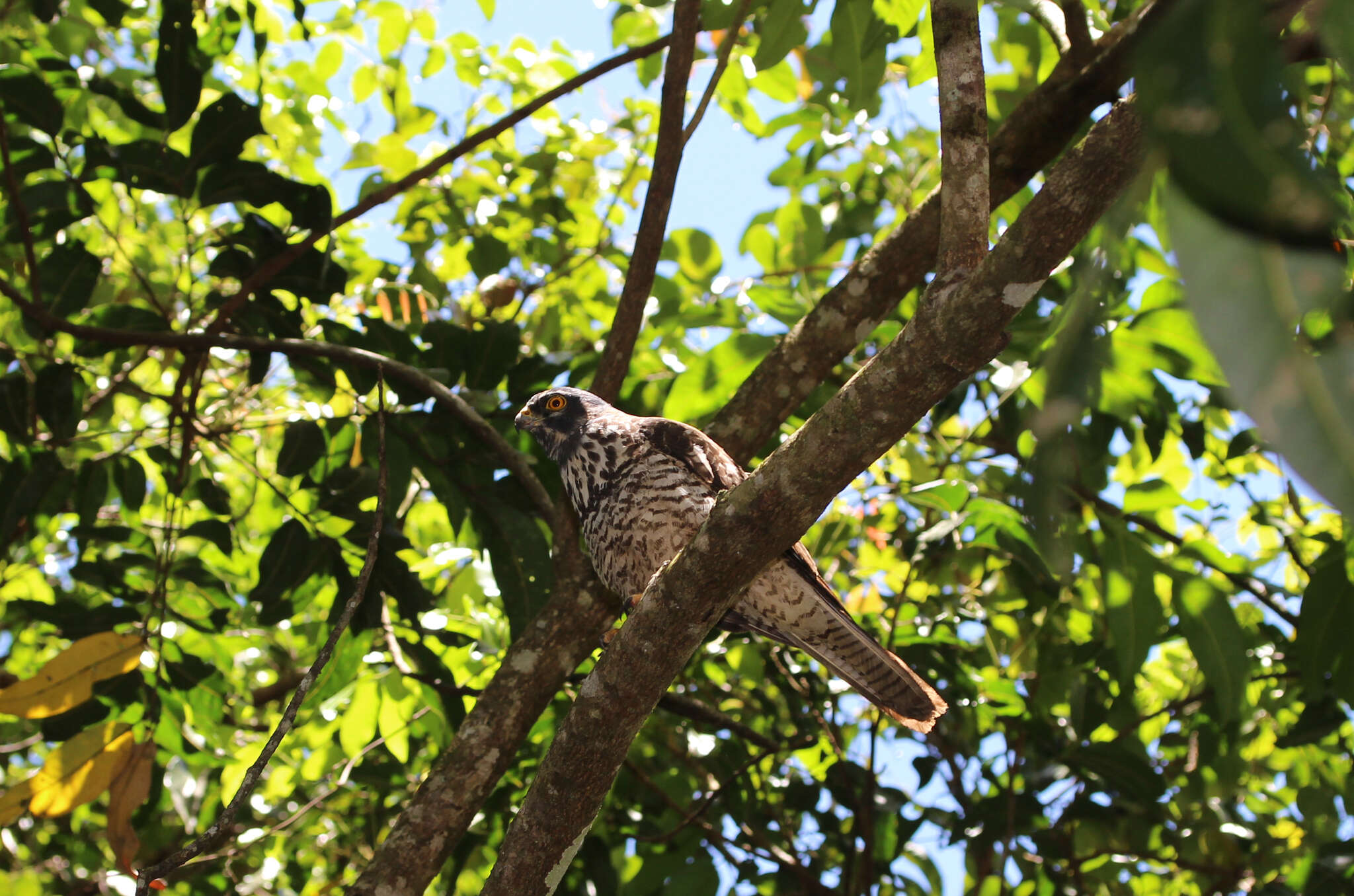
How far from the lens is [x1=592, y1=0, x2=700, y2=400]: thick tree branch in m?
3.24

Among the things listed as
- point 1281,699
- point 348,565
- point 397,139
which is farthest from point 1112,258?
point 397,139

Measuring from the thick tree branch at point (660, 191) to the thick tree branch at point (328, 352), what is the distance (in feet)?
1.70

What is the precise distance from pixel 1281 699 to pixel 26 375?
5.28m

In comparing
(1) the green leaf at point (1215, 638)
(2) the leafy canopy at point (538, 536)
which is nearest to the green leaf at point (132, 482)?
(2) the leafy canopy at point (538, 536)

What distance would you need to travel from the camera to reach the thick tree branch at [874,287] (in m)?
3.06

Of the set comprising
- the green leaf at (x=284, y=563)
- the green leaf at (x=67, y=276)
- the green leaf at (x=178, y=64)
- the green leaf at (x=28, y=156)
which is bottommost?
the green leaf at (x=284, y=563)

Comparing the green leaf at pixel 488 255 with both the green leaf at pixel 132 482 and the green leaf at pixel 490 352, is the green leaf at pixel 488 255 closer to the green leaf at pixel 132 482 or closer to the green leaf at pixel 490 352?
the green leaf at pixel 490 352

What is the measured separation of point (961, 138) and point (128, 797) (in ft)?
9.75

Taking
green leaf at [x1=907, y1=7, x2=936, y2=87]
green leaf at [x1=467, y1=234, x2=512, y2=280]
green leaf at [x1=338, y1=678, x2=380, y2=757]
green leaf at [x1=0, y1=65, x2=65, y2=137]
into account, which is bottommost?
green leaf at [x1=338, y1=678, x2=380, y2=757]

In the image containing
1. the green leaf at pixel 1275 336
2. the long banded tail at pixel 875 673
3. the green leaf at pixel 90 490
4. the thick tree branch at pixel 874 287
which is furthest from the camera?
the green leaf at pixel 90 490

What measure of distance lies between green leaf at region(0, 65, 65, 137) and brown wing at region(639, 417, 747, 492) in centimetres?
236

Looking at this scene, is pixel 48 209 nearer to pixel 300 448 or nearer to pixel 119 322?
pixel 119 322

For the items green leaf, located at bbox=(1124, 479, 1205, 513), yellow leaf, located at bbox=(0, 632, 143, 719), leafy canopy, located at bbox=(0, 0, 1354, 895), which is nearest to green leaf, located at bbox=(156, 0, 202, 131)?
leafy canopy, located at bbox=(0, 0, 1354, 895)

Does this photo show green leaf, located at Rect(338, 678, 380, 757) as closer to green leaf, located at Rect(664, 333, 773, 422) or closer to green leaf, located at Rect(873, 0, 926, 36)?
green leaf, located at Rect(664, 333, 773, 422)
